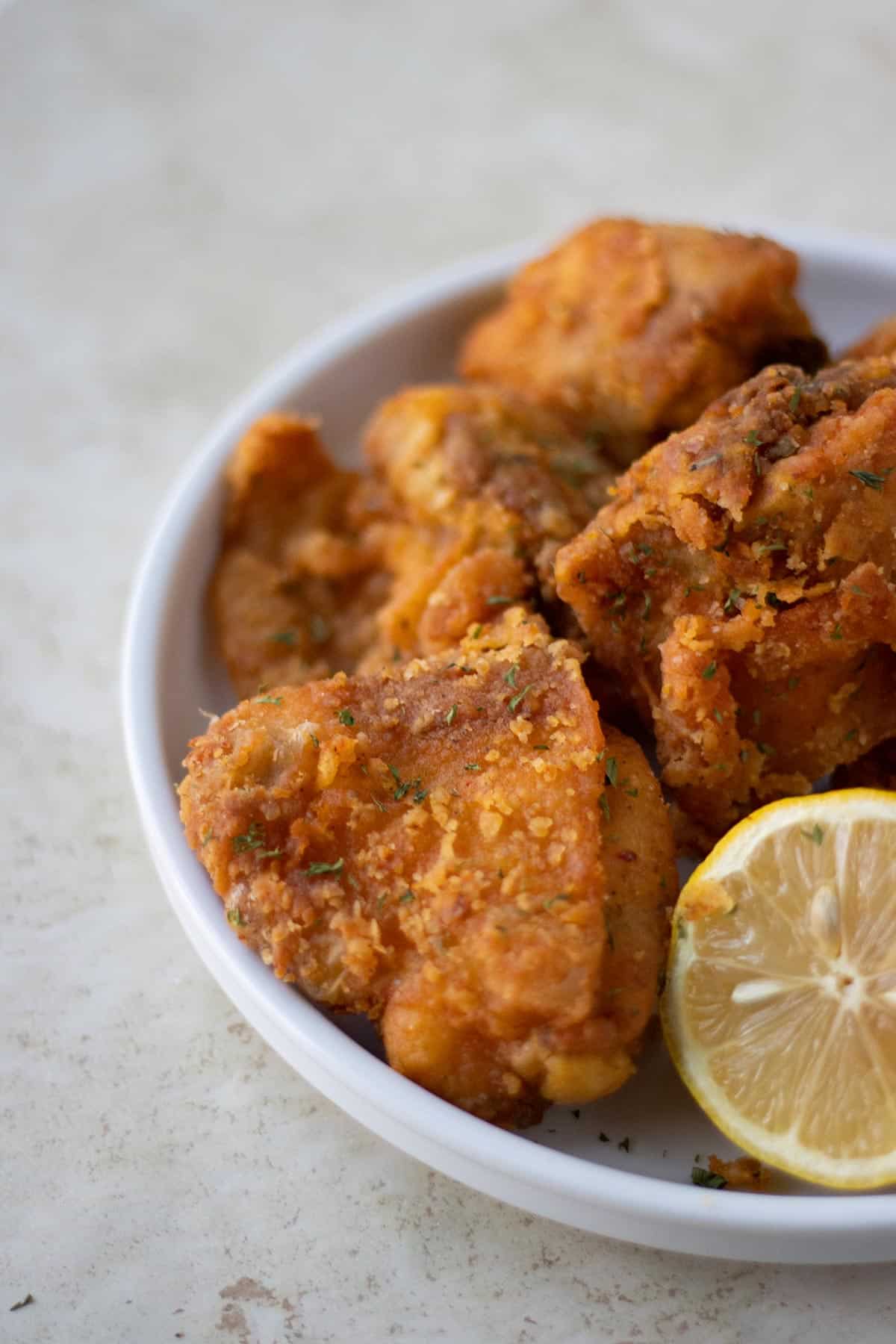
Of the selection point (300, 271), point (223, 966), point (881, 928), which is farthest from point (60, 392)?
point (881, 928)

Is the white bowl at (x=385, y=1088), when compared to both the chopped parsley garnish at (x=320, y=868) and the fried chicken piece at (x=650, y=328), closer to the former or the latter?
the chopped parsley garnish at (x=320, y=868)

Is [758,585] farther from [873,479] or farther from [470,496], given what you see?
[470,496]

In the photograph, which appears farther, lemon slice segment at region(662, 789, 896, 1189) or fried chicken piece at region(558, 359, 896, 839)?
fried chicken piece at region(558, 359, 896, 839)

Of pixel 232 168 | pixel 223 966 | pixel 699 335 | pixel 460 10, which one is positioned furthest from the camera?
pixel 460 10

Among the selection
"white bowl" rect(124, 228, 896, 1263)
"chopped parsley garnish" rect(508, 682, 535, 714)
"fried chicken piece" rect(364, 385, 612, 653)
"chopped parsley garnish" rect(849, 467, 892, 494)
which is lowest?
"white bowl" rect(124, 228, 896, 1263)

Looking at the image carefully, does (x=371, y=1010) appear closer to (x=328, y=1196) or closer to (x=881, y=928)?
(x=328, y=1196)

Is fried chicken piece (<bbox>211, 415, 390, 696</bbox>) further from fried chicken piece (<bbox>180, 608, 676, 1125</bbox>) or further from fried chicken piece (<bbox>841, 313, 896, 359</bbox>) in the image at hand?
fried chicken piece (<bbox>841, 313, 896, 359</bbox>)

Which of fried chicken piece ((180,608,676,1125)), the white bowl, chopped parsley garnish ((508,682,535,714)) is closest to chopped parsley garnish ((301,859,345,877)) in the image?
fried chicken piece ((180,608,676,1125))

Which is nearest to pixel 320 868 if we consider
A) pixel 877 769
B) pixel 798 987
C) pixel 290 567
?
pixel 798 987

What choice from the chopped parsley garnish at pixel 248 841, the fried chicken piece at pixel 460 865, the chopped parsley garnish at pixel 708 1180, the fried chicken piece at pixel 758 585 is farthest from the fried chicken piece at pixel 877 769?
the chopped parsley garnish at pixel 248 841
